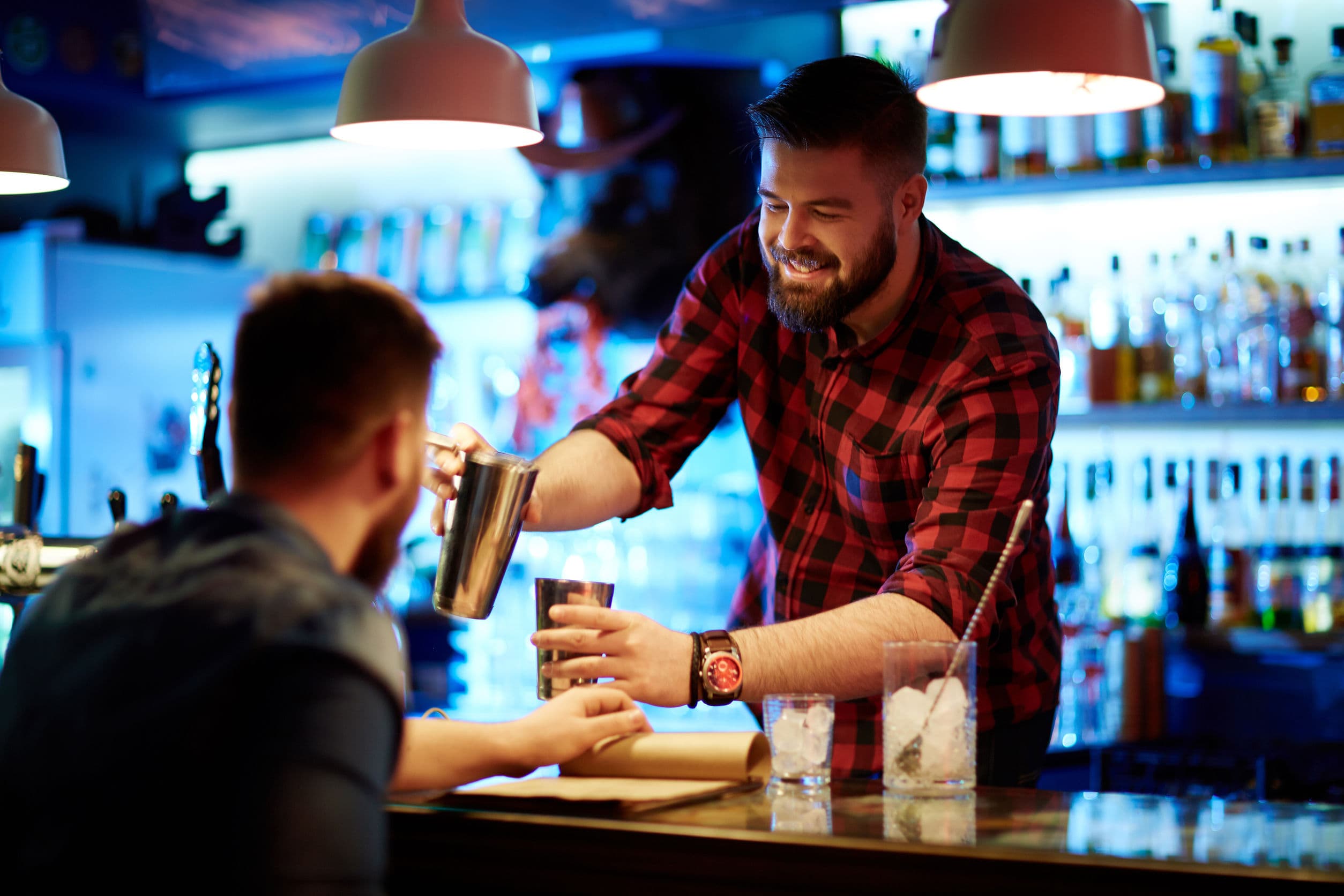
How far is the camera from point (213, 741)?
81 centimetres

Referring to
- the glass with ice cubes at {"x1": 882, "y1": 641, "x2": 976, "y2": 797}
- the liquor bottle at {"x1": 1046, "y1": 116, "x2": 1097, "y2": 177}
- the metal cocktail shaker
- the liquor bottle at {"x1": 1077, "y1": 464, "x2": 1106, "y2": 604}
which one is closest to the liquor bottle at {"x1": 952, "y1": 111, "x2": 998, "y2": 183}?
the liquor bottle at {"x1": 1046, "y1": 116, "x2": 1097, "y2": 177}

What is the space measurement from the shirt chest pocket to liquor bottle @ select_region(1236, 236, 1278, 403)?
4.29 ft

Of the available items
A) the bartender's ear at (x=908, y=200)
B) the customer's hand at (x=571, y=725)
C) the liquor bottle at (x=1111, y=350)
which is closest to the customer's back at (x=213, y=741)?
the customer's hand at (x=571, y=725)

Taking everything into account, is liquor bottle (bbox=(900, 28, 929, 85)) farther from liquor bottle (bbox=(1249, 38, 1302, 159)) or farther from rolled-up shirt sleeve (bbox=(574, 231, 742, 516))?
rolled-up shirt sleeve (bbox=(574, 231, 742, 516))

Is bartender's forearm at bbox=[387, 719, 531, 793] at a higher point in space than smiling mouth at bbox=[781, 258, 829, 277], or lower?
lower

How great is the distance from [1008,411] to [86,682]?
48.4 inches

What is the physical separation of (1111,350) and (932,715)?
188cm

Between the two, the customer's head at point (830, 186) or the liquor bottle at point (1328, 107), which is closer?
the customer's head at point (830, 186)

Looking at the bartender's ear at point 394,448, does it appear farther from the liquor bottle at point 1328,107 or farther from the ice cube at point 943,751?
the liquor bottle at point 1328,107

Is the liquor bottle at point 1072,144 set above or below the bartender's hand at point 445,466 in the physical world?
above

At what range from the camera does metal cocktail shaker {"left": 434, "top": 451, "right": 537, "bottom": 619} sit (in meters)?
1.61

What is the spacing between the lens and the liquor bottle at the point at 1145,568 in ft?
10.0

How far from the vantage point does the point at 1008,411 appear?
71.0 inches

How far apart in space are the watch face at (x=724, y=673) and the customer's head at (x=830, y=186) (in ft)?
1.74
